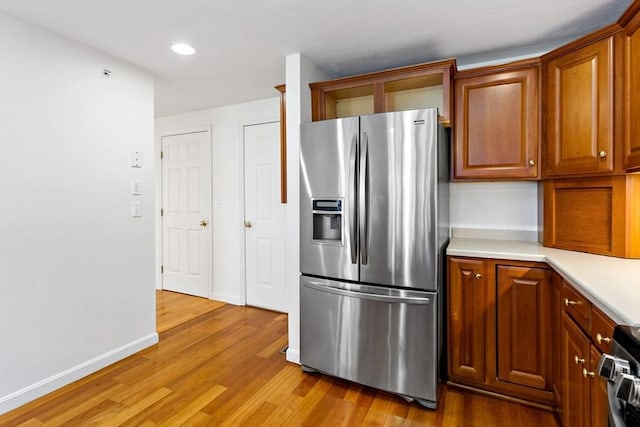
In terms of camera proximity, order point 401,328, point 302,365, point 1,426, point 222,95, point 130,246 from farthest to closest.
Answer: point 222,95, point 130,246, point 302,365, point 401,328, point 1,426

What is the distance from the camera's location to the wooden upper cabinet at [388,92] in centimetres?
222

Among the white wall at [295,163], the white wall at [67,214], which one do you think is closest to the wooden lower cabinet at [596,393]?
the white wall at [295,163]

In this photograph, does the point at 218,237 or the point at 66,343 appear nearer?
the point at 66,343

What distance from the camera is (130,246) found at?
2.68 metres

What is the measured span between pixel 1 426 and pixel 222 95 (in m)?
3.03

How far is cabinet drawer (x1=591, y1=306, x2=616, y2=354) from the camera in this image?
1.16 meters

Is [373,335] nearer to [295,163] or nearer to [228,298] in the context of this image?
[295,163]

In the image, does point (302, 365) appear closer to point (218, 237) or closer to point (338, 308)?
point (338, 308)

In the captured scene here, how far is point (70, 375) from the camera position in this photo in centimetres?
226

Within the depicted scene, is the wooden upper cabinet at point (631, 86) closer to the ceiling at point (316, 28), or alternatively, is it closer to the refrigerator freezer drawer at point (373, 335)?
the ceiling at point (316, 28)

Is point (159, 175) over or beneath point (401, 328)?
over

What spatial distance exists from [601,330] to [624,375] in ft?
1.83

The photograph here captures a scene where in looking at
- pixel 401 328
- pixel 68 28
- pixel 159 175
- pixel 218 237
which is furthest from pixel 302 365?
pixel 159 175

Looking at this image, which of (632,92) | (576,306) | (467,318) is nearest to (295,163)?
(467,318)
